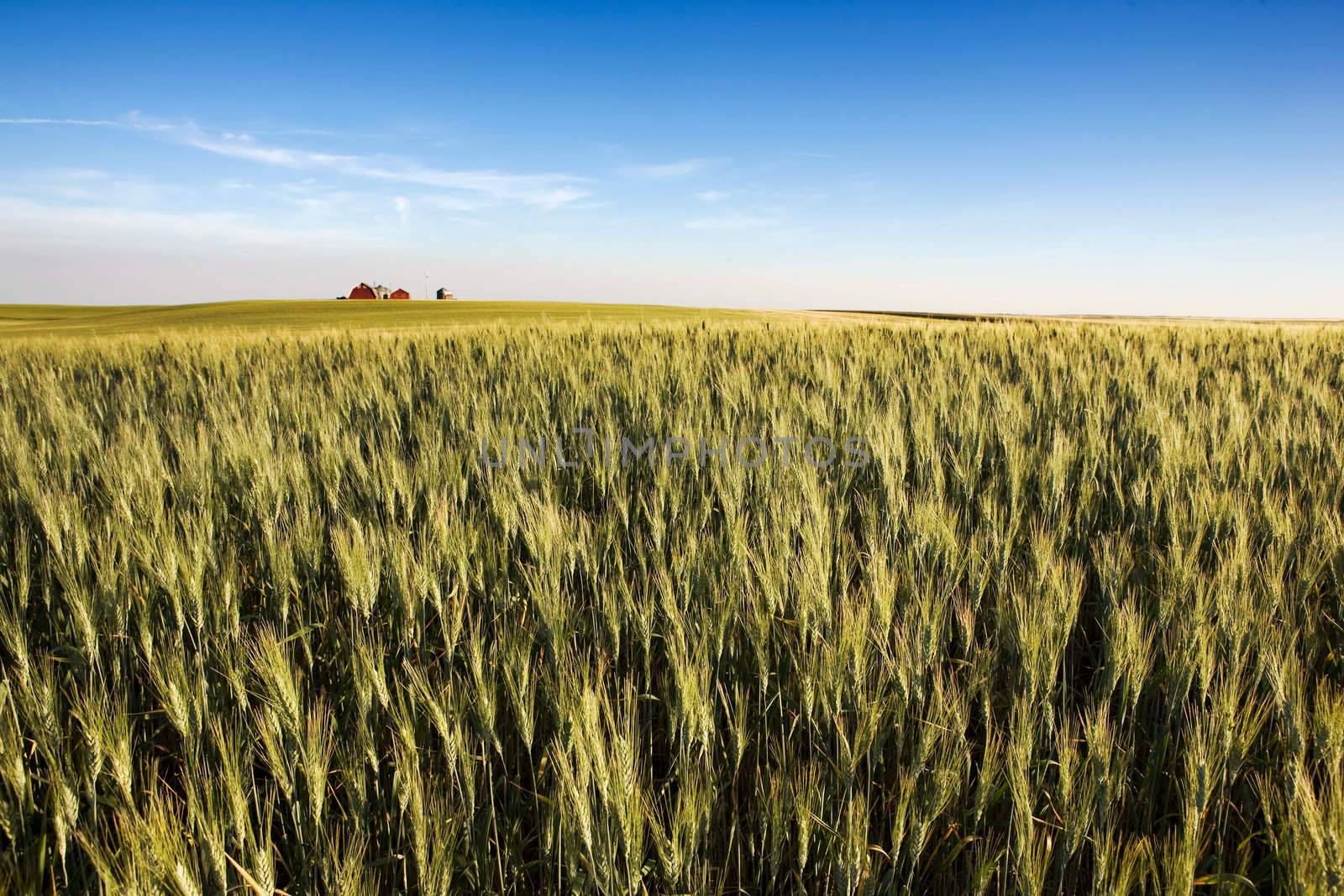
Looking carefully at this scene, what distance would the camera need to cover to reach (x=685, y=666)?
1004mm

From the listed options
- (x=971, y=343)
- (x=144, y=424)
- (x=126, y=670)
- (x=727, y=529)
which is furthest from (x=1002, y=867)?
(x=971, y=343)

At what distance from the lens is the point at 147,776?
48.4 inches

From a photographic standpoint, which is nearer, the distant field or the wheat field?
the wheat field

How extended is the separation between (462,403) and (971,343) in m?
4.52

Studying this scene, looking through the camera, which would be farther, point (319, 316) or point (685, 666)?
point (319, 316)

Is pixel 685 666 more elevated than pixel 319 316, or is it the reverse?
pixel 319 316

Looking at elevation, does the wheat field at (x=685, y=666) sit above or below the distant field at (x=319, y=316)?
below

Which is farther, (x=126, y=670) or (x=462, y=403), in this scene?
(x=462, y=403)

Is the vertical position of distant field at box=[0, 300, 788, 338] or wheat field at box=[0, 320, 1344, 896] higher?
distant field at box=[0, 300, 788, 338]

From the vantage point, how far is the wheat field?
2.89ft

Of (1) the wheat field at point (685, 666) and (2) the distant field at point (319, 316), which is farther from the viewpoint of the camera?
(2) the distant field at point (319, 316)

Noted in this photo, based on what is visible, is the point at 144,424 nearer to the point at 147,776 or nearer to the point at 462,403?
the point at 462,403

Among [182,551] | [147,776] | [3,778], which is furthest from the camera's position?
[182,551]

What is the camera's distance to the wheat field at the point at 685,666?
34.6 inches
